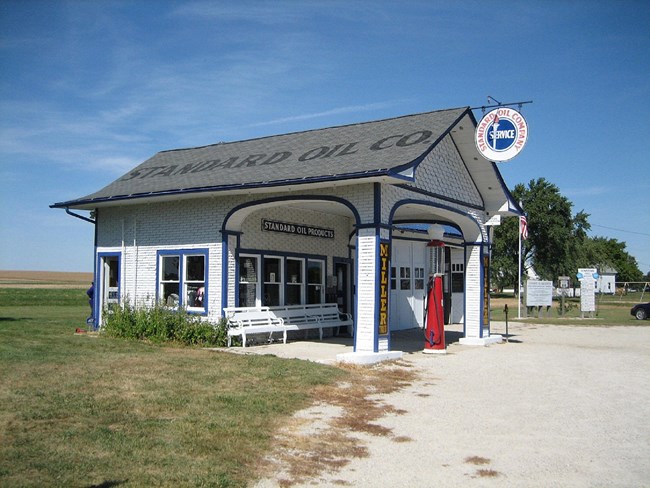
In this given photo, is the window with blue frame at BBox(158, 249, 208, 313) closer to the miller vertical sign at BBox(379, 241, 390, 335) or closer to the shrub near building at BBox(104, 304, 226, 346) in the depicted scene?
the shrub near building at BBox(104, 304, 226, 346)

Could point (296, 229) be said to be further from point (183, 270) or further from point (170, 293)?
point (170, 293)

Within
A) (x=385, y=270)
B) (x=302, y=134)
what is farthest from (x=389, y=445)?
(x=302, y=134)

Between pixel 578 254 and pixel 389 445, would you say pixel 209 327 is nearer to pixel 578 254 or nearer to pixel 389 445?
pixel 389 445

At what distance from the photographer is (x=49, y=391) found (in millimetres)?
8867

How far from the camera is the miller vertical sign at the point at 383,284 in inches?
529

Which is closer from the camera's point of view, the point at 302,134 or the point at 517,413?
the point at 517,413

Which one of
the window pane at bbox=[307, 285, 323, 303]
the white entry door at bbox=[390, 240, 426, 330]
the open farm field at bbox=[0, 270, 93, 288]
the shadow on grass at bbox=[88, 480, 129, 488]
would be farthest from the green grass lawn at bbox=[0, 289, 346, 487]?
the open farm field at bbox=[0, 270, 93, 288]

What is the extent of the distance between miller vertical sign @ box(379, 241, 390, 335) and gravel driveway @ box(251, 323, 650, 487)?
1132 mm

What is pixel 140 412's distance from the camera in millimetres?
8031

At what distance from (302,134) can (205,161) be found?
2.86m

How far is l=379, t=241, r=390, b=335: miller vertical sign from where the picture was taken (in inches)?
529

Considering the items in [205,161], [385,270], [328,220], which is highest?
[205,161]

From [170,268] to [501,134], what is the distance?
880 centimetres

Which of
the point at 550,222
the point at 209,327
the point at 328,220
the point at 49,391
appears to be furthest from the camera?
the point at 550,222
